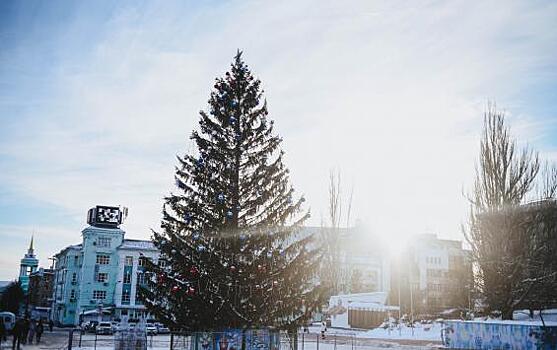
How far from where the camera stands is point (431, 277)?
3137 inches

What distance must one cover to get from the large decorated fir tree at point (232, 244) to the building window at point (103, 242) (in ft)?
183

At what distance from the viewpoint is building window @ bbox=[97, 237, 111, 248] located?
7144 centimetres

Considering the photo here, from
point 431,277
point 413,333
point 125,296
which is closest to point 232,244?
point 413,333

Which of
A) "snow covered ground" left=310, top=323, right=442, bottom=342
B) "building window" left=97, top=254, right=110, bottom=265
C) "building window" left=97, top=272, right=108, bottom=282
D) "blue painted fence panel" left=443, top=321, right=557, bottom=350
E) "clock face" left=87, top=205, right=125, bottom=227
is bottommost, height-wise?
"snow covered ground" left=310, top=323, right=442, bottom=342

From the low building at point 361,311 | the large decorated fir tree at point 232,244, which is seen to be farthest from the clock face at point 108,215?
the large decorated fir tree at point 232,244

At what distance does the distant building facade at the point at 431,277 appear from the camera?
171 ft

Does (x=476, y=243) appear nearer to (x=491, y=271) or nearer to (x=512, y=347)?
(x=491, y=271)

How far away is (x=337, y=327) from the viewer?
212 ft

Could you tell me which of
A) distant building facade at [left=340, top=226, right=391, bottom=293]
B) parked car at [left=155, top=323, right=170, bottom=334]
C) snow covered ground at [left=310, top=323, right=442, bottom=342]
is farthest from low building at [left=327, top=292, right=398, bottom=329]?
parked car at [left=155, top=323, right=170, bottom=334]

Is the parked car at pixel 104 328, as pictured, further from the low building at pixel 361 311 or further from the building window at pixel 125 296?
the low building at pixel 361 311

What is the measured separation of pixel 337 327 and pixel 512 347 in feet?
117

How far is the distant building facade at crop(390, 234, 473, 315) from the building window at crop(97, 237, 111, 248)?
38.9 metres

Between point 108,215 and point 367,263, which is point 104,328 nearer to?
point 108,215

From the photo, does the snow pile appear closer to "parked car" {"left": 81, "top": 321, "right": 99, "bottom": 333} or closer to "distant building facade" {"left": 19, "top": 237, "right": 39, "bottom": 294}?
"parked car" {"left": 81, "top": 321, "right": 99, "bottom": 333}
